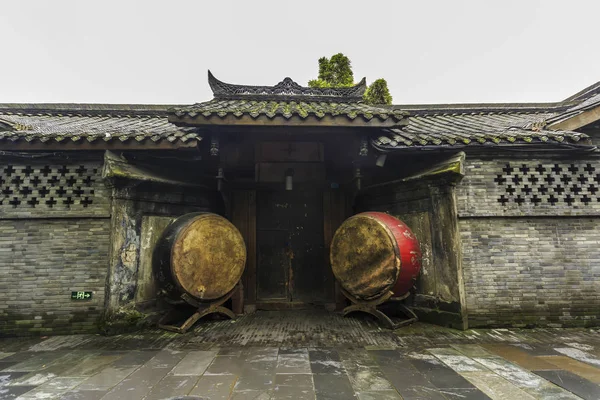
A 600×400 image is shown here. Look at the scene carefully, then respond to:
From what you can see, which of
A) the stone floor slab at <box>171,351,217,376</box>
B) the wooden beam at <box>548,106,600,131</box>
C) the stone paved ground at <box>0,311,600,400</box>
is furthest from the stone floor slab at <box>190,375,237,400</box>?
the wooden beam at <box>548,106,600,131</box>

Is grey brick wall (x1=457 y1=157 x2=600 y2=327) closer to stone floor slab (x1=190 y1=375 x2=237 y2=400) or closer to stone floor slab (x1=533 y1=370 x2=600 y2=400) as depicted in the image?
stone floor slab (x1=533 y1=370 x2=600 y2=400)

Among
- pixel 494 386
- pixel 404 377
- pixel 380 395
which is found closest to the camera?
pixel 380 395

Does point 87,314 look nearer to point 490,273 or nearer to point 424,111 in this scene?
point 490,273

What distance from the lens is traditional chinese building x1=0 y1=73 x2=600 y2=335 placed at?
5.12m

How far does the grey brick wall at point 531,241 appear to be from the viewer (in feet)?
16.9

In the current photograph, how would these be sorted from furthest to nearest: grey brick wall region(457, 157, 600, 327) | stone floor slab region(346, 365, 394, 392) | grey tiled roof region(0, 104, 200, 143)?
grey tiled roof region(0, 104, 200, 143), grey brick wall region(457, 157, 600, 327), stone floor slab region(346, 365, 394, 392)

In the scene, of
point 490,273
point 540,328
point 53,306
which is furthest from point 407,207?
point 53,306

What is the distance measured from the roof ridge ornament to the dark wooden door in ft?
8.80

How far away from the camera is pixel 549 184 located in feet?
18.1

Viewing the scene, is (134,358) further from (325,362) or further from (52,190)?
(52,190)

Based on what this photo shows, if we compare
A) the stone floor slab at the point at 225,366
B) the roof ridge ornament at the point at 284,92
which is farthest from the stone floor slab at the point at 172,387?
the roof ridge ornament at the point at 284,92

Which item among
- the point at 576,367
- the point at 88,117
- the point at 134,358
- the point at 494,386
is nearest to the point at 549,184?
the point at 576,367

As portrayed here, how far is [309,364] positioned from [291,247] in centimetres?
342

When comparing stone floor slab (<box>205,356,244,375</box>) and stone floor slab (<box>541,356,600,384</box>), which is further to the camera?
stone floor slab (<box>205,356,244,375</box>)
